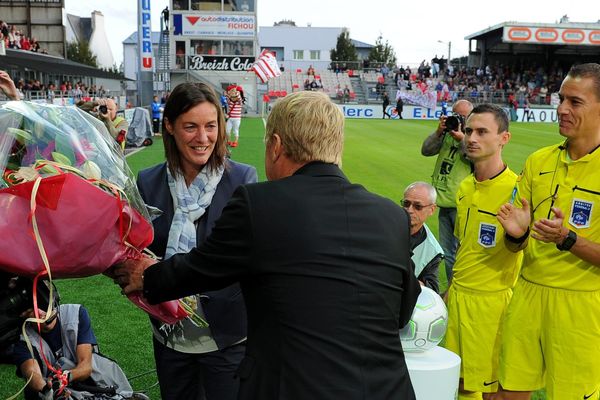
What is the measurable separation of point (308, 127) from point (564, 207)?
67.2 inches

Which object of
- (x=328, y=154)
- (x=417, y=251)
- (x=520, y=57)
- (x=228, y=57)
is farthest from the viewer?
(x=520, y=57)

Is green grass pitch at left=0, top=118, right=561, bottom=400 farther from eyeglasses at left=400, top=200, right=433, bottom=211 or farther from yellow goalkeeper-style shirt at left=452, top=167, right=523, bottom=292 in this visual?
eyeglasses at left=400, top=200, right=433, bottom=211

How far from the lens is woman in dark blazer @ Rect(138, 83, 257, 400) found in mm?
2432

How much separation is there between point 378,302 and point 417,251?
1806 mm

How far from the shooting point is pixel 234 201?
1693 mm

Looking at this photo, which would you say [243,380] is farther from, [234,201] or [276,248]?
[234,201]

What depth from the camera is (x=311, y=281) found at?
1.64 metres

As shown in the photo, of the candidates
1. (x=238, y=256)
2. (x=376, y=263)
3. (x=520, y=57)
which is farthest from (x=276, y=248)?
(x=520, y=57)

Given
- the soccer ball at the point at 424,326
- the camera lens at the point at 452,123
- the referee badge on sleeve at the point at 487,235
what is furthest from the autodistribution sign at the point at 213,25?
the soccer ball at the point at 424,326

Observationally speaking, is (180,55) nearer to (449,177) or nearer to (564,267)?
(449,177)

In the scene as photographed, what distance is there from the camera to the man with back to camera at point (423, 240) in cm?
338

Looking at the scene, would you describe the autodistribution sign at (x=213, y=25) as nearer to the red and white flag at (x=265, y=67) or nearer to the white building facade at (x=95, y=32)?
the red and white flag at (x=265, y=67)

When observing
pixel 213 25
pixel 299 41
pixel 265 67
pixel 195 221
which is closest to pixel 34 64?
pixel 265 67

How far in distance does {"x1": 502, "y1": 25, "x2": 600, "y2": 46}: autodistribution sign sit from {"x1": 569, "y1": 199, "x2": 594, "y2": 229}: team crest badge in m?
47.7
